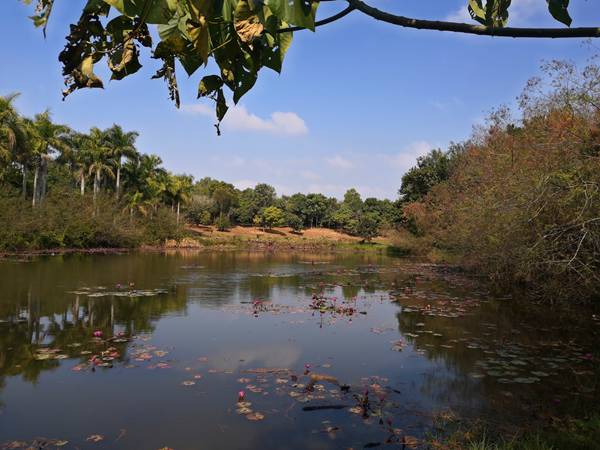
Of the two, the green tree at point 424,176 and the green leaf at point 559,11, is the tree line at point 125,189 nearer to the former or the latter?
the green tree at point 424,176

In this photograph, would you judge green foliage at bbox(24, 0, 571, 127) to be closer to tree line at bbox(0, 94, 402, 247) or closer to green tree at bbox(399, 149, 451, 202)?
tree line at bbox(0, 94, 402, 247)

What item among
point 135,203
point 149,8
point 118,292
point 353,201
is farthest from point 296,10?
point 353,201

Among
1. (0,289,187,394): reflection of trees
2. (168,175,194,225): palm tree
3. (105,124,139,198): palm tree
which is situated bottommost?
(0,289,187,394): reflection of trees

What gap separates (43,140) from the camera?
34.9 meters

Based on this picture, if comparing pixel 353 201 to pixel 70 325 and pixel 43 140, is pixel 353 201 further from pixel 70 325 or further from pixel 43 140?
pixel 70 325

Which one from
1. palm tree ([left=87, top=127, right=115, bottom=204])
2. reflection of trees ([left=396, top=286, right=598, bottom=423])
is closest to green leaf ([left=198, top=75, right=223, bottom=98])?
reflection of trees ([left=396, top=286, right=598, bottom=423])

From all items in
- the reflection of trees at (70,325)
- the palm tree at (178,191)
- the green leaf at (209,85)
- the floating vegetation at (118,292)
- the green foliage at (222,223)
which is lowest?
the reflection of trees at (70,325)

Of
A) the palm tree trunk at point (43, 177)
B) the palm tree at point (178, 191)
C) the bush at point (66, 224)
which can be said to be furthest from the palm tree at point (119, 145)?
the palm tree at point (178, 191)

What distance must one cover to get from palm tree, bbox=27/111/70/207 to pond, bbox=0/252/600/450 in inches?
902

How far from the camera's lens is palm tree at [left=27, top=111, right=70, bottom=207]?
34162 mm

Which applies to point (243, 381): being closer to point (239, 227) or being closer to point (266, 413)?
point (266, 413)

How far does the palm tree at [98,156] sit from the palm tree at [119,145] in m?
0.58

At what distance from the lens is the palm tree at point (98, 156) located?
4228 cm

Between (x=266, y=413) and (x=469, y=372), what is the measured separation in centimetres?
377
